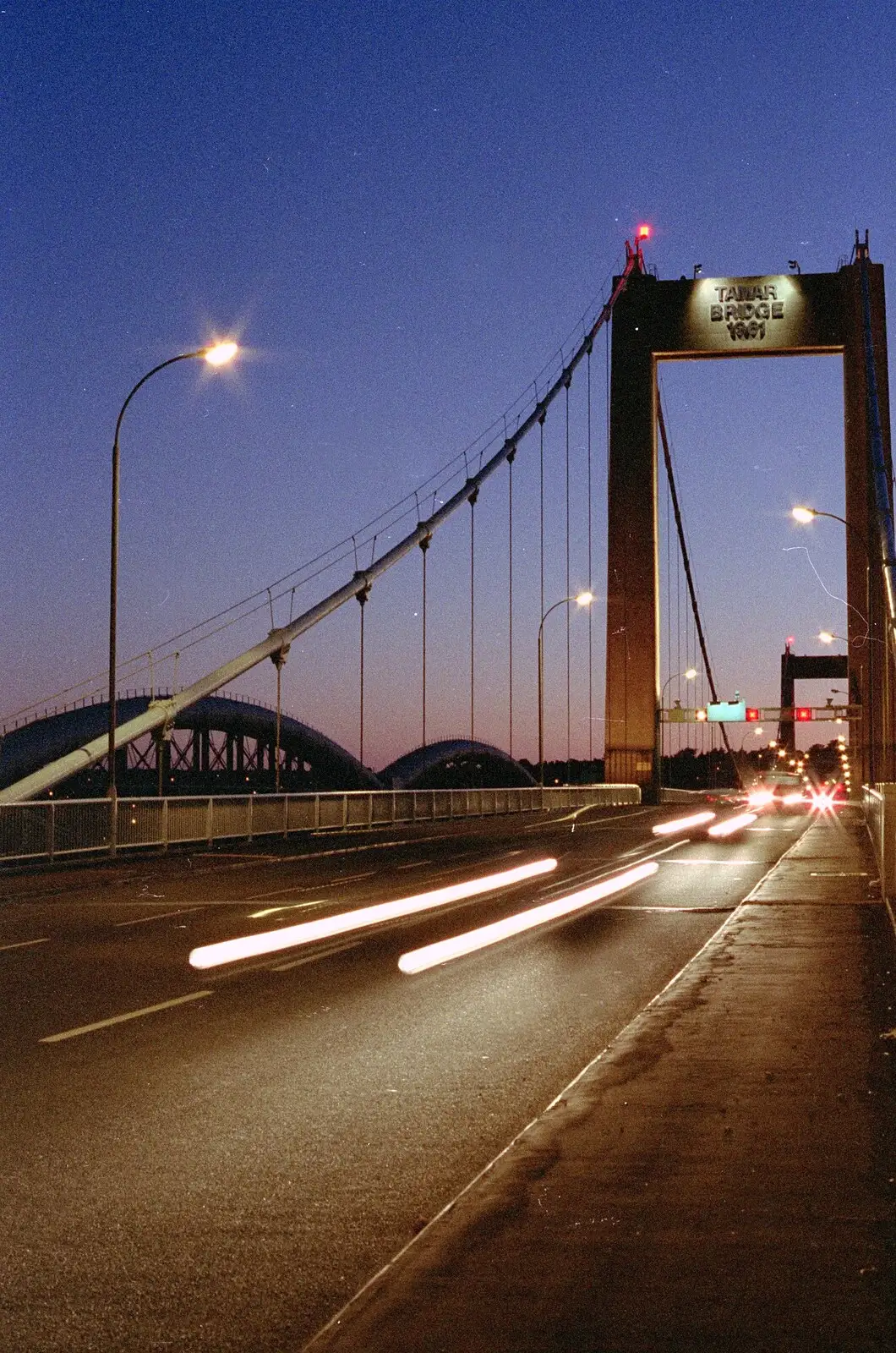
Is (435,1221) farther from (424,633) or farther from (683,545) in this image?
(683,545)

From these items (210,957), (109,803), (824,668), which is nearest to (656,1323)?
(210,957)

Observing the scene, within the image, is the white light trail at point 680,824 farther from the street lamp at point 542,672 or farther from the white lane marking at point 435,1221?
the white lane marking at point 435,1221

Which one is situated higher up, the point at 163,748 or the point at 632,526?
the point at 632,526

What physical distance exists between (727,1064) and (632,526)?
78031 millimetres

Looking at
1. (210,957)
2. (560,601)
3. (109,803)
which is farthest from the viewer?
(560,601)

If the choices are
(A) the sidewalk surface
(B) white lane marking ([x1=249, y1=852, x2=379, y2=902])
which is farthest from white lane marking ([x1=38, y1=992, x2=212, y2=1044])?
(B) white lane marking ([x1=249, y1=852, x2=379, y2=902])

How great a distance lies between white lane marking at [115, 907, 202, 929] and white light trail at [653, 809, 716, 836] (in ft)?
72.1

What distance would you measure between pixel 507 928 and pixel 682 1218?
11033 mm

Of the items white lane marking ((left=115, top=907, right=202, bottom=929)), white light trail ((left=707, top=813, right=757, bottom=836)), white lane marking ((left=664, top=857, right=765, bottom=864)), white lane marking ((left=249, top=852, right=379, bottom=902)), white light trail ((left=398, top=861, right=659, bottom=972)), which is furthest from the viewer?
white light trail ((left=707, top=813, right=757, bottom=836))

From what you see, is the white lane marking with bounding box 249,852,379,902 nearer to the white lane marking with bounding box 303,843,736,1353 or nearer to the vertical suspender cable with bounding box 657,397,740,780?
the white lane marking with bounding box 303,843,736,1353

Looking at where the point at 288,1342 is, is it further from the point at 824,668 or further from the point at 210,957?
the point at 824,668

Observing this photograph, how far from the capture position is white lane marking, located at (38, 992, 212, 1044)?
8.75m

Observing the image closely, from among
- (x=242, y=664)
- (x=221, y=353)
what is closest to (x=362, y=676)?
(x=242, y=664)

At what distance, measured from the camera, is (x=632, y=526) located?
84.1m
